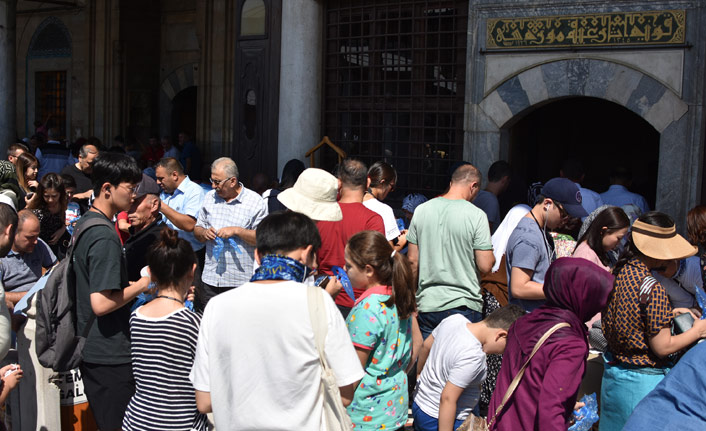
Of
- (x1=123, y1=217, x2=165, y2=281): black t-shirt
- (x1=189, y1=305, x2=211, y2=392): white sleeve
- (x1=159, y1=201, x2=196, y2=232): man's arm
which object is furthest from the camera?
(x1=159, y1=201, x2=196, y2=232): man's arm

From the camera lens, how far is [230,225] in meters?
5.80

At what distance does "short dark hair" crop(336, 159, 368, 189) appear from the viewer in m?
5.12

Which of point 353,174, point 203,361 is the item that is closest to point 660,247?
point 353,174

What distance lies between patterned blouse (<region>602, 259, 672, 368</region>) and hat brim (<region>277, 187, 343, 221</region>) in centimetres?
170

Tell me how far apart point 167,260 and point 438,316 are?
2092 millimetres

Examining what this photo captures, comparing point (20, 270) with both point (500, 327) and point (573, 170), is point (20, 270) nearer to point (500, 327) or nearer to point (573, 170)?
point (500, 327)

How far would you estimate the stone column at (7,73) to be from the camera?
11344 mm

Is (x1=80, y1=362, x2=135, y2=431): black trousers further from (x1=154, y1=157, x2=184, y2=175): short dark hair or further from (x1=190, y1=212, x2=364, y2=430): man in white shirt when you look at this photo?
(x1=154, y1=157, x2=184, y2=175): short dark hair

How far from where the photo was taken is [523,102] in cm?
798

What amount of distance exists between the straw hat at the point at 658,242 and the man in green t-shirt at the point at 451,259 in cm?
119

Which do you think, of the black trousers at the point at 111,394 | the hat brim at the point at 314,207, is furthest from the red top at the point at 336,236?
the black trousers at the point at 111,394

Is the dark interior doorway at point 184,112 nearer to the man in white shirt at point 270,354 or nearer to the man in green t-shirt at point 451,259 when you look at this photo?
the man in green t-shirt at point 451,259

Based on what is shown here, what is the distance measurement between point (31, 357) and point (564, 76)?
18.5 ft

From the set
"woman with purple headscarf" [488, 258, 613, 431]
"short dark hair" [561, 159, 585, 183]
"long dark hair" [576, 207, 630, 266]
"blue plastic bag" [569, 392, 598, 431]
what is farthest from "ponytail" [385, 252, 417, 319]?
"short dark hair" [561, 159, 585, 183]
